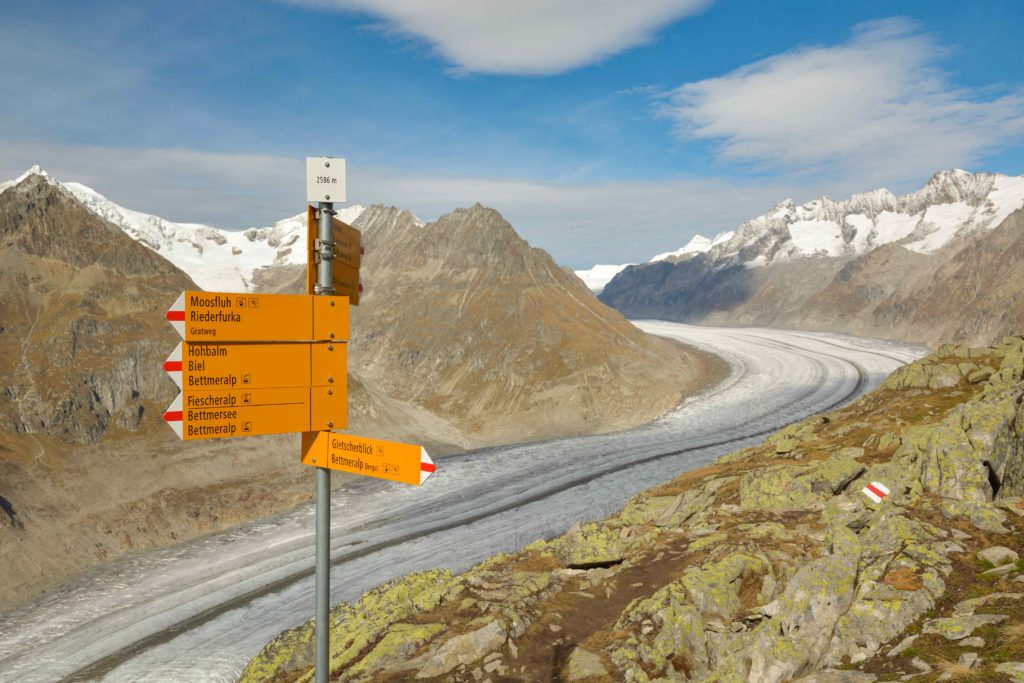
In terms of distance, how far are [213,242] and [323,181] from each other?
510 feet

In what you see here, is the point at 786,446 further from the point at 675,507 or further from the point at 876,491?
the point at 876,491

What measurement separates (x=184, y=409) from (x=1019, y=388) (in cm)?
1689

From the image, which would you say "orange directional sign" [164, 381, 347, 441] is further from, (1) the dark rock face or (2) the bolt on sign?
A: (1) the dark rock face

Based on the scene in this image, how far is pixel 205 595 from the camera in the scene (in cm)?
2962

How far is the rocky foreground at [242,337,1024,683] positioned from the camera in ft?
29.1

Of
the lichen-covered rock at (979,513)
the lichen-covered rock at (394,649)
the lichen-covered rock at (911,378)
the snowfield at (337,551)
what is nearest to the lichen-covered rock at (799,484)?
the lichen-covered rock at (979,513)

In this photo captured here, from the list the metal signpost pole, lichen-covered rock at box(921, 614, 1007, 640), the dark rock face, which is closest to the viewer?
the metal signpost pole

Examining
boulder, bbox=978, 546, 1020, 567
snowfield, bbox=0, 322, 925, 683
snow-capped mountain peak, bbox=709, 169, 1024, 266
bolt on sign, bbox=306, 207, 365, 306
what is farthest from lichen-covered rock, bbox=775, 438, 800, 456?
→ snow-capped mountain peak, bbox=709, 169, 1024, 266

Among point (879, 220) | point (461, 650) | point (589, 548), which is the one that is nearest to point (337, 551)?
point (589, 548)

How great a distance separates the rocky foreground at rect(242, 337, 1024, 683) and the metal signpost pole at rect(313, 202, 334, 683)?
6107mm

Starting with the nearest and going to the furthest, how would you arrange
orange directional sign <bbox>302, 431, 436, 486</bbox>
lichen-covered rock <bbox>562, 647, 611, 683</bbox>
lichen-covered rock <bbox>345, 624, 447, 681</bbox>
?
orange directional sign <bbox>302, 431, 436, 486</bbox> → lichen-covered rock <bbox>562, 647, 611, 683</bbox> → lichen-covered rock <bbox>345, 624, 447, 681</bbox>

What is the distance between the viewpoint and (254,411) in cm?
497

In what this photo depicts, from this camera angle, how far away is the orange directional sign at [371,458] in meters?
5.04

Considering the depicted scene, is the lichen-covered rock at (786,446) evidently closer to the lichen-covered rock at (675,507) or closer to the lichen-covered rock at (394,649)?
the lichen-covered rock at (675,507)
